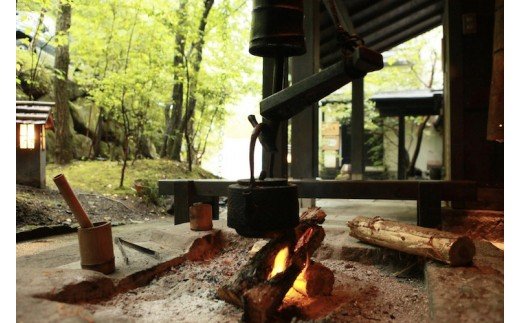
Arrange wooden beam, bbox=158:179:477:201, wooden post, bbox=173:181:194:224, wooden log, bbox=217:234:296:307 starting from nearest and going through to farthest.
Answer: wooden log, bbox=217:234:296:307 < wooden beam, bbox=158:179:477:201 < wooden post, bbox=173:181:194:224

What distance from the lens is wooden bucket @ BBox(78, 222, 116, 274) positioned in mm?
3160

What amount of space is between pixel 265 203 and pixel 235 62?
12.1 m

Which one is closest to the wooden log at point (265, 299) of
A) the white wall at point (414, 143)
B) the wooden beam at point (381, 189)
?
the wooden beam at point (381, 189)

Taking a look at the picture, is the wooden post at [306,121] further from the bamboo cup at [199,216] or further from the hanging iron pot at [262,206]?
the hanging iron pot at [262,206]

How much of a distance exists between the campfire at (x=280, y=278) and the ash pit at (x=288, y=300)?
0.07 meters

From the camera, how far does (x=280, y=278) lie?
9.56ft

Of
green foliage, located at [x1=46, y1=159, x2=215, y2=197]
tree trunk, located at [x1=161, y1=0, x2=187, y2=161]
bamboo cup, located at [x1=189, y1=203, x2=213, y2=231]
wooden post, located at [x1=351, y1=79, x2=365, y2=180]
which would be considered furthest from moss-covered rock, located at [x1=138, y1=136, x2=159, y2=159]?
bamboo cup, located at [x1=189, y1=203, x2=213, y2=231]

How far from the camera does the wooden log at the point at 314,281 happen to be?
10.7 ft

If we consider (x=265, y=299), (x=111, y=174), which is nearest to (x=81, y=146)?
(x=111, y=174)

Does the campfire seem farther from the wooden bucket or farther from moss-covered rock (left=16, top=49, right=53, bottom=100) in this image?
moss-covered rock (left=16, top=49, right=53, bottom=100)

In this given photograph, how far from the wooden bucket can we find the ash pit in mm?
345

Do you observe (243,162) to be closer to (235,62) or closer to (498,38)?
(235,62)

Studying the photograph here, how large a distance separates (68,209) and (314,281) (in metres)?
6.72
